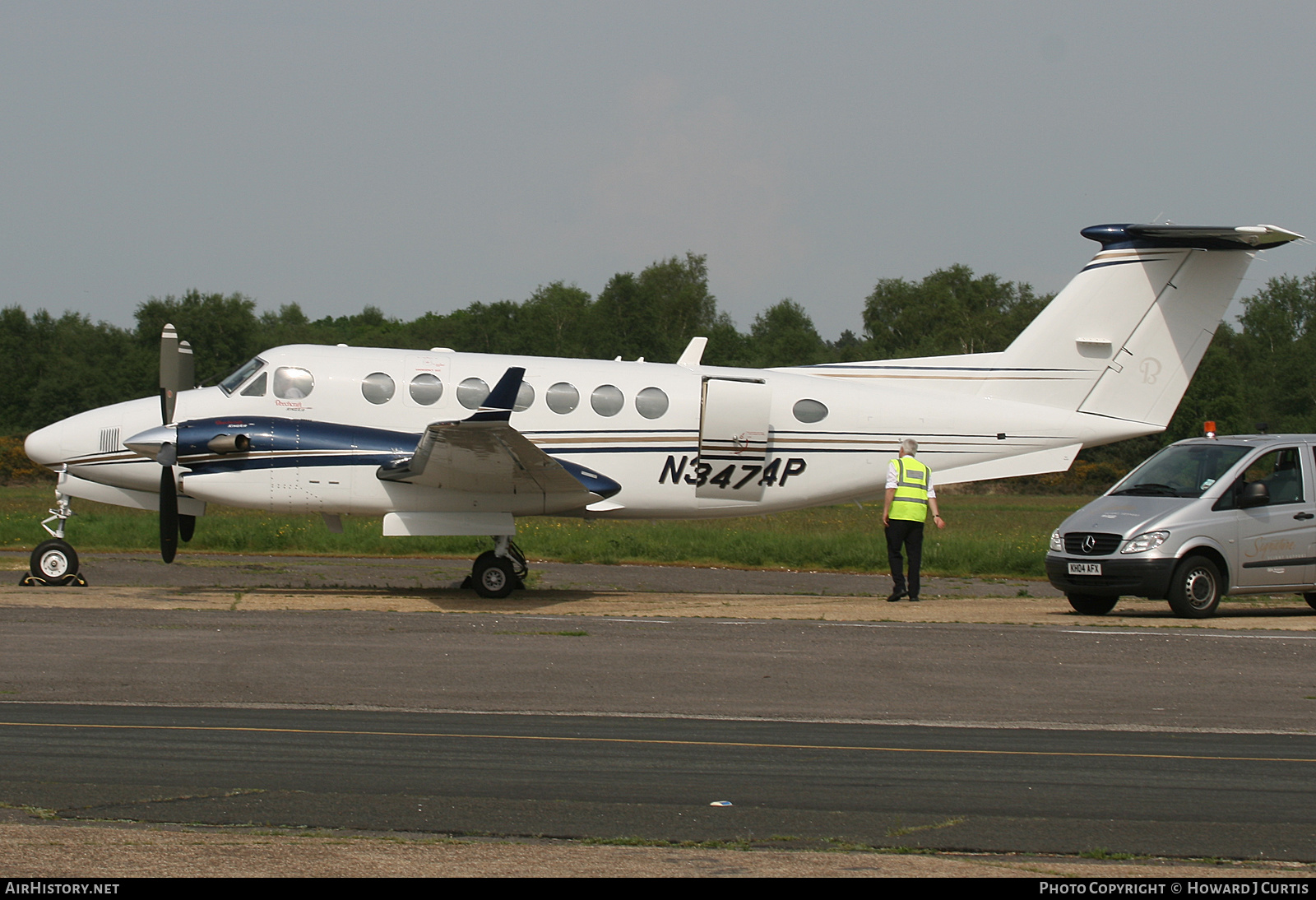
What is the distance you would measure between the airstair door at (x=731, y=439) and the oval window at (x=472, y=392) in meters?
2.98

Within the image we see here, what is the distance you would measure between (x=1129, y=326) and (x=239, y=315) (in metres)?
56.6

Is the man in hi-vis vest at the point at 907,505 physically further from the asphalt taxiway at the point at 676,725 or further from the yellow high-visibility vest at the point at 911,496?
the asphalt taxiway at the point at 676,725

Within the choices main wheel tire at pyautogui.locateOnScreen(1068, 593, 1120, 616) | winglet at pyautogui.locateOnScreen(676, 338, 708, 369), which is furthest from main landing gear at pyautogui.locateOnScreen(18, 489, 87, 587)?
main wheel tire at pyautogui.locateOnScreen(1068, 593, 1120, 616)

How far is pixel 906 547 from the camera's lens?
14422mm

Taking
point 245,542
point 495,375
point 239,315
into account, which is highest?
point 239,315

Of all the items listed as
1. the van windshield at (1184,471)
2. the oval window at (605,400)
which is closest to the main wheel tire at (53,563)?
the oval window at (605,400)

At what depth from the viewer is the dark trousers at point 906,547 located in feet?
47.2

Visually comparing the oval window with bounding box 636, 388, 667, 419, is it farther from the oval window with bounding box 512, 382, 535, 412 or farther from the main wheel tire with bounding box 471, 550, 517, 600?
the main wheel tire with bounding box 471, 550, 517, 600

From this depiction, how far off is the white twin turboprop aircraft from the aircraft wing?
0.05 metres

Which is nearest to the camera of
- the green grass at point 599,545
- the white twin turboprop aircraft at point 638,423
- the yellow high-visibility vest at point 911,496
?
the yellow high-visibility vest at point 911,496
